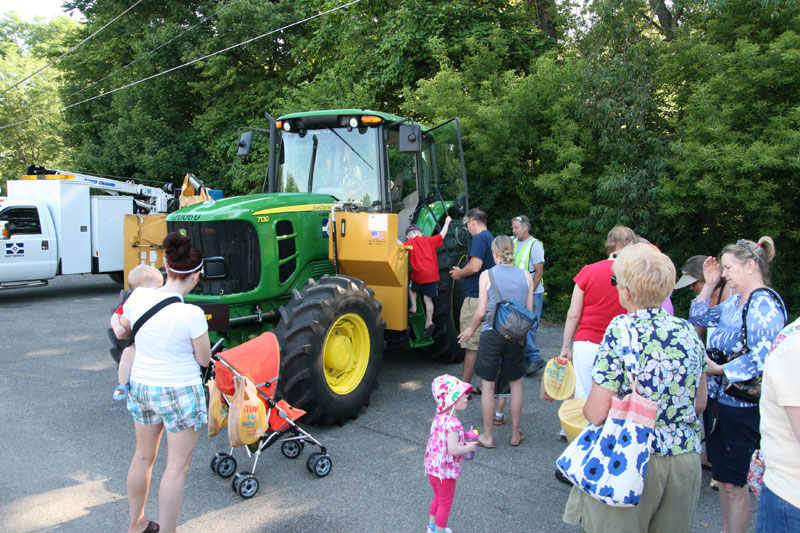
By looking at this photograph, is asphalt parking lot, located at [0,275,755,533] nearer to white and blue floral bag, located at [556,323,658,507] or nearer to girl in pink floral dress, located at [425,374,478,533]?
girl in pink floral dress, located at [425,374,478,533]

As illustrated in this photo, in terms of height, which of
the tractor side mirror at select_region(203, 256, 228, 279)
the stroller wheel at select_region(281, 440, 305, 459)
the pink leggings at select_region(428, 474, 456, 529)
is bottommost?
the stroller wheel at select_region(281, 440, 305, 459)

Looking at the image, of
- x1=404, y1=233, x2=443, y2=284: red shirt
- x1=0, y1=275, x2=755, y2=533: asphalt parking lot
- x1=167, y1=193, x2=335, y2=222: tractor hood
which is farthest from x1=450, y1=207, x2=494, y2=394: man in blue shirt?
x1=167, y1=193, x2=335, y2=222: tractor hood

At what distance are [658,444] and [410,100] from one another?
10190mm

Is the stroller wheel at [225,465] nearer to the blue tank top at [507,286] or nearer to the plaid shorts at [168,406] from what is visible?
the plaid shorts at [168,406]

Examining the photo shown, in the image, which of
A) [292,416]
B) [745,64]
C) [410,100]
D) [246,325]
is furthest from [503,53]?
[292,416]

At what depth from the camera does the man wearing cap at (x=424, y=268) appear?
6.06 meters

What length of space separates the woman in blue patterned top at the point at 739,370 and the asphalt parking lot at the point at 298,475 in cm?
65

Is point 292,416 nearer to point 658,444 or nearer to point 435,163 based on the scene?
point 658,444

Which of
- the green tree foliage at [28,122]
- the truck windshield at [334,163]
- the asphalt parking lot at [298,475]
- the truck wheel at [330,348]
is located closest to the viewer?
the asphalt parking lot at [298,475]

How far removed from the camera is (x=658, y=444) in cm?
226

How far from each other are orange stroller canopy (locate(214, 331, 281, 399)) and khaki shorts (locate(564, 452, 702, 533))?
242 cm

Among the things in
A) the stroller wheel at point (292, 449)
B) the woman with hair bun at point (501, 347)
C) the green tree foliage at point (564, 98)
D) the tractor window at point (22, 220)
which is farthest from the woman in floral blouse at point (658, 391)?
the tractor window at point (22, 220)

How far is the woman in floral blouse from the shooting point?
2.23m

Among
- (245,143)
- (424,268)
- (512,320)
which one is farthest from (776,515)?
(245,143)
